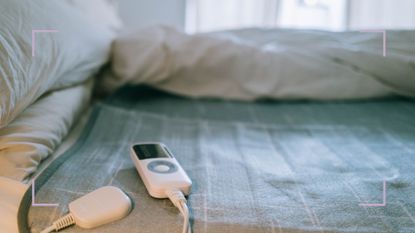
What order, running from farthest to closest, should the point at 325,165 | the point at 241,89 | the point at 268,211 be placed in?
1. the point at 241,89
2. the point at 325,165
3. the point at 268,211

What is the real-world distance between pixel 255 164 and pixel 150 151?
6.1 inches

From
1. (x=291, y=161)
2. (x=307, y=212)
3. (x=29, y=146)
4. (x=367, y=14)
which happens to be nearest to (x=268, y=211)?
(x=307, y=212)

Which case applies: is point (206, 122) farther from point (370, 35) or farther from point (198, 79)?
point (370, 35)

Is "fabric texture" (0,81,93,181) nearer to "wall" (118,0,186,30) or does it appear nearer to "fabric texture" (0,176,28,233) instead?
"fabric texture" (0,176,28,233)

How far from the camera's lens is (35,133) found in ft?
1.84

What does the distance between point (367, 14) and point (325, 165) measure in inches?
70.1

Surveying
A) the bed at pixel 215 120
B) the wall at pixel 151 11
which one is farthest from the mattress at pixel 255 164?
the wall at pixel 151 11

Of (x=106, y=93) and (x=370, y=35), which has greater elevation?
(x=370, y=35)

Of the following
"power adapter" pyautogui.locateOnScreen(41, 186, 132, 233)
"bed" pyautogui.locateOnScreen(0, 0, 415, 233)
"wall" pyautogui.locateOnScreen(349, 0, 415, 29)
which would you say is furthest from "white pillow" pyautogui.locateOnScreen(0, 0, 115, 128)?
"wall" pyautogui.locateOnScreen(349, 0, 415, 29)

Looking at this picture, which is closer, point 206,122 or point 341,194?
point 341,194

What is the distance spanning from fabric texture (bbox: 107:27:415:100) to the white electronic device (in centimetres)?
36

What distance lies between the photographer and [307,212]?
0.45 metres

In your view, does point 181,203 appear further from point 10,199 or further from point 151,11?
point 151,11

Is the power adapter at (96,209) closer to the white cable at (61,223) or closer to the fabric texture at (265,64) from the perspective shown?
the white cable at (61,223)
